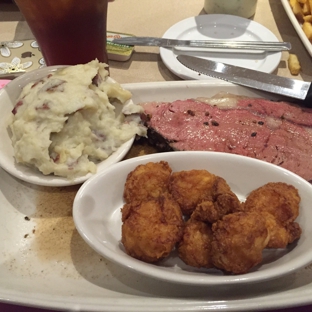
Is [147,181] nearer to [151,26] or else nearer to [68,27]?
[68,27]

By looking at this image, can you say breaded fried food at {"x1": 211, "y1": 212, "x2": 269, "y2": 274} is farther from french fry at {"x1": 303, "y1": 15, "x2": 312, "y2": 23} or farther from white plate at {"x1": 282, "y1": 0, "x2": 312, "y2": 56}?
french fry at {"x1": 303, "y1": 15, "x2": 312, "y2": 23}

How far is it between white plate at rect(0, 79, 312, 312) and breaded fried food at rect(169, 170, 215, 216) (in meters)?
0.29

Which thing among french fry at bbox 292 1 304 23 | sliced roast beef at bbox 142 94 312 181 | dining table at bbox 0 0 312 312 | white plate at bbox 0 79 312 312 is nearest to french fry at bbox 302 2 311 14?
french fry at bbox 292 1 304 23

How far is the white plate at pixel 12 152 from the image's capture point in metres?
1.37

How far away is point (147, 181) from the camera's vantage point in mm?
1277

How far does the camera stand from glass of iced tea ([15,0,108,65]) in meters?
1.54

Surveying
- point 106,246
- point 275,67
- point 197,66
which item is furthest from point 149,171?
point 275,67

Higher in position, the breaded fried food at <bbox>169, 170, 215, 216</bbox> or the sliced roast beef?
the sliced roast beef

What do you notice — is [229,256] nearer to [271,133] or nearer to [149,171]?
[149,171]

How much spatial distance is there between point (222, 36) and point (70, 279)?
71.4 inches

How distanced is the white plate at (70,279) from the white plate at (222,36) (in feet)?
3.47

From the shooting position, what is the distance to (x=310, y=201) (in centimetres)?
123

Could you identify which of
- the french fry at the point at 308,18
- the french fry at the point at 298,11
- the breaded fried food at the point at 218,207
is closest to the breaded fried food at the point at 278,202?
the breaded fried food at the point at 218,207

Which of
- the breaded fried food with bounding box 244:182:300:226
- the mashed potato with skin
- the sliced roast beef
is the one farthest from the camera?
the sliced roast beef
